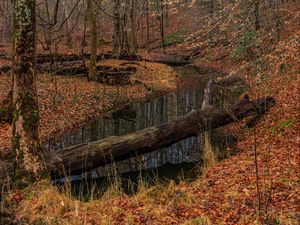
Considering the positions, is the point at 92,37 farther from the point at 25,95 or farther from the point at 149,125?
the point at 25,95

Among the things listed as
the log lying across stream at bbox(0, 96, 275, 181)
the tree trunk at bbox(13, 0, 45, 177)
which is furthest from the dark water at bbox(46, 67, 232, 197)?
the tree trunk at bbox(13, 0, 45, 177)

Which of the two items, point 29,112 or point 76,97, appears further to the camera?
point 76,97

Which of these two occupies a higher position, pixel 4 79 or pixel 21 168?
pixel 4 79

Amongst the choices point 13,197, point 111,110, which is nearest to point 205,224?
point 13,197

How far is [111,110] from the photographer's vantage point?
59.4 ft

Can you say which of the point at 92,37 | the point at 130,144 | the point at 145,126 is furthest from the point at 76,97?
the point at 130,144

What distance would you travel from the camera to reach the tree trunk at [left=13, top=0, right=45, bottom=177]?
7.57 m

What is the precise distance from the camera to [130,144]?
10.8 metres

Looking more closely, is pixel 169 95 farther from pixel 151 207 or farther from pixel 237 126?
pixel 151 207

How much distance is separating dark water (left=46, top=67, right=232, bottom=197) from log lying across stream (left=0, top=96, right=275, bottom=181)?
20.1 inches

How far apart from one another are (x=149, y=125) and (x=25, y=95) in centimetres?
840

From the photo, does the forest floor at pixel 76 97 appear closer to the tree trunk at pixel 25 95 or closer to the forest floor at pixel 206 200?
the tree trunk at pixel 25 95

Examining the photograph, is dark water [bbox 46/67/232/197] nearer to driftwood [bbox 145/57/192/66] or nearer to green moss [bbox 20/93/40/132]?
green moss [bbox 20/93/40/132]

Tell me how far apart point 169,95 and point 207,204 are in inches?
609
